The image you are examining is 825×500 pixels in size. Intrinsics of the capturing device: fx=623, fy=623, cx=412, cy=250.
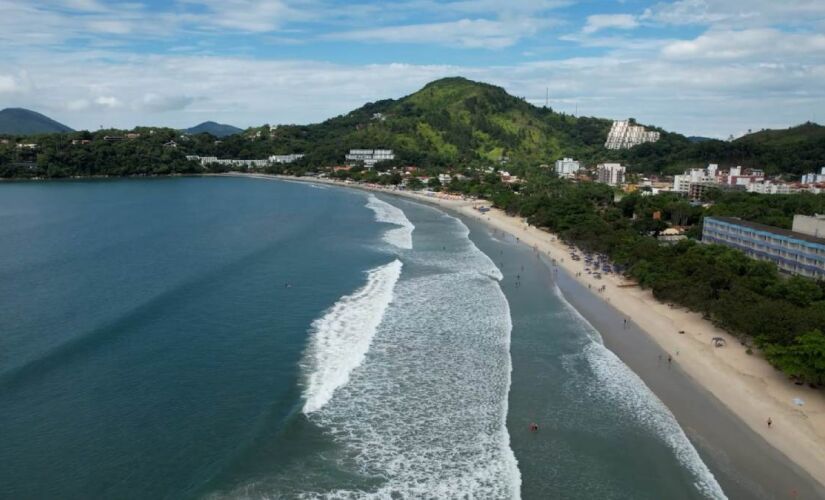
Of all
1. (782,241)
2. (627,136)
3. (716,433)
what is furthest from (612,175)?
(716,433)

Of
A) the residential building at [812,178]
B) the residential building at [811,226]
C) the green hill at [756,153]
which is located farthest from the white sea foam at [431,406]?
the green hill at [756,153]

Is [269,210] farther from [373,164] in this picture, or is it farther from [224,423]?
[373,164]

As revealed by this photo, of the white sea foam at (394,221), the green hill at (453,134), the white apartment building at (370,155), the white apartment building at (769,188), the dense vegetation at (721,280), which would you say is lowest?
the white sea foam at (394,221)

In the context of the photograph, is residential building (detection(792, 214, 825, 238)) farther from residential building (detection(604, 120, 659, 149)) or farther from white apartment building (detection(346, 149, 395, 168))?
residential building (detection(604, 120, 659, 149))

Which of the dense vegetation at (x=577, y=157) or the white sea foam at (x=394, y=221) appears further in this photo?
the white sea foam at (x=394, y=221)

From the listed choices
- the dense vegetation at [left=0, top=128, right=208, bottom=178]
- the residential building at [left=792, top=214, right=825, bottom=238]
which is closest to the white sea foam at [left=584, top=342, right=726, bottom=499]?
the residential building at [left=792, top=214, right=825, bottom=238]

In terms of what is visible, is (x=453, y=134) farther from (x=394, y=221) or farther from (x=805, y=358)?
(x=805, y=358)

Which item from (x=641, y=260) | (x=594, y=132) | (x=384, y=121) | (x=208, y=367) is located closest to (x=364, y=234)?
(x=641, y=260)

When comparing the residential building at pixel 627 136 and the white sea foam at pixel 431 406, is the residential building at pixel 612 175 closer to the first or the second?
the residential building at pixel 627 136
